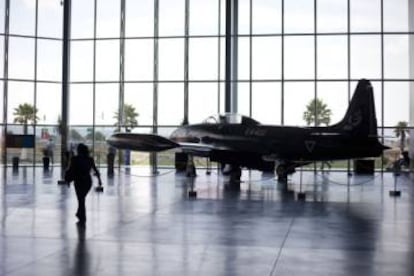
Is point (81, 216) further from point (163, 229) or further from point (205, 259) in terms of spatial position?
point (205, 259)

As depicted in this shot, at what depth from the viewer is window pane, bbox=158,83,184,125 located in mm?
33844

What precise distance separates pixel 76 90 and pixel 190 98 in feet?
24.6

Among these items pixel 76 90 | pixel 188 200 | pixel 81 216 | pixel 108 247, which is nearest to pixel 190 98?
pixel 76 90

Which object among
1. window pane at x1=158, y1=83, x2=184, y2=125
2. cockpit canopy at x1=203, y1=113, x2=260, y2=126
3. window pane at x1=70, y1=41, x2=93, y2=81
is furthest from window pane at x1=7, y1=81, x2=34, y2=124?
cockpit canopy at x1=203, y1=113, x2=260, y2=126

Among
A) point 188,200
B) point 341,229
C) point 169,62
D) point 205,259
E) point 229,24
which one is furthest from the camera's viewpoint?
point 169,62

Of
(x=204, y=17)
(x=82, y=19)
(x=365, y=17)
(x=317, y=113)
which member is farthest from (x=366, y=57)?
(x=82, y=19)

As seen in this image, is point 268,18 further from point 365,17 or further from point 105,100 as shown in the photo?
point 105,100

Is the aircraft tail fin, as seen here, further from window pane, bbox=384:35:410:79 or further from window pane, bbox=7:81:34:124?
window pane, bbox=7:81:34:124

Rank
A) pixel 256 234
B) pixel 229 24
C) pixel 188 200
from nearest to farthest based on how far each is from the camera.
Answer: pixel 256 234
pixel 188 200
pixel 229 24

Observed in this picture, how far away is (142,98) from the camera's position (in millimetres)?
34406

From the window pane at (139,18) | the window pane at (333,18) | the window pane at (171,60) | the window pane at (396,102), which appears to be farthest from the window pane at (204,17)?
the window pane at (396,102)

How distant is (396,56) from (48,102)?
22047 millimetres

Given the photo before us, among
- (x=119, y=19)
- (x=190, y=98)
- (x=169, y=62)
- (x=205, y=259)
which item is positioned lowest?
(x=205, y=259)

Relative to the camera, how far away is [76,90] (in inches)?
1389
